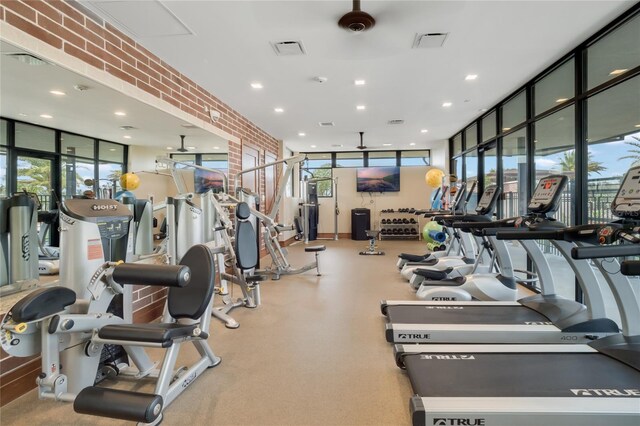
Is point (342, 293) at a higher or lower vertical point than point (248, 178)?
lower

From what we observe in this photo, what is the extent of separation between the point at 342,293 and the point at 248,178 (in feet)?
9.85

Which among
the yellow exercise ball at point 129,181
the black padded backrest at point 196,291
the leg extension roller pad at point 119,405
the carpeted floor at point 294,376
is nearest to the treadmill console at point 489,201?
the carpeted floor at point 294,376

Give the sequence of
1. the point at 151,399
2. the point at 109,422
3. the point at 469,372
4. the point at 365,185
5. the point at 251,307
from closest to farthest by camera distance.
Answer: the point at 151,399
the point at 109,422
the point at 469,372
the point at 251,307
the point at 365,185

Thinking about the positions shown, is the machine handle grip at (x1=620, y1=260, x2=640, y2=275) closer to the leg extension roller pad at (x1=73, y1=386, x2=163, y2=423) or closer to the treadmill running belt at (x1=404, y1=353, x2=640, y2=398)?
the treadmill running belt at (x1=404, y1=353, x2=640, y2=398)

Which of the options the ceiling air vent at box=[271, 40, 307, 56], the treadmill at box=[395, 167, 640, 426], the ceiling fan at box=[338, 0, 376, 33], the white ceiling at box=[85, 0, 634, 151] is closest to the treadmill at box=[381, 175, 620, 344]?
the treadmill at box=[395, 167, 640, 426]

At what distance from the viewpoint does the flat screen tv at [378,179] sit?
33.4ft

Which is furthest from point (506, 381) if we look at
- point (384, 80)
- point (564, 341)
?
point (384, 80)

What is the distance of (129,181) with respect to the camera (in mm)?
3275

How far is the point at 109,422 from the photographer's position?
178 cm

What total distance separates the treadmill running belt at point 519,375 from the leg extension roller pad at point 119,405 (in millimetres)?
1344

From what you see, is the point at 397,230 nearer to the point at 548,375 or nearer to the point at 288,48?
the point at 288,48

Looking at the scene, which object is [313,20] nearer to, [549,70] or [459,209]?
[549,70]

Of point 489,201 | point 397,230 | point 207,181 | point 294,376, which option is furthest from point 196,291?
point 397,230

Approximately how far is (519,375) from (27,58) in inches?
143
